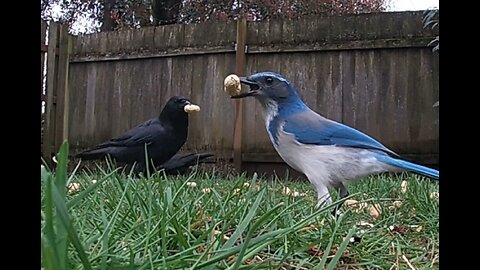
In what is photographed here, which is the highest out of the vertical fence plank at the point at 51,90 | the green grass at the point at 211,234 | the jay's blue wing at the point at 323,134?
the vertical fence plank at the point at 51,90

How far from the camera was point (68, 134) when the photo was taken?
5551mm

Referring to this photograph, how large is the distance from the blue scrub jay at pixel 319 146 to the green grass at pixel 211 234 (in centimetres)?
23

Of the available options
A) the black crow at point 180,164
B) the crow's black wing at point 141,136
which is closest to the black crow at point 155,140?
the crow's black wing at point 141,136

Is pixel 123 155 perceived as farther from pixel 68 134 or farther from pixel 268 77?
pixel 68 134

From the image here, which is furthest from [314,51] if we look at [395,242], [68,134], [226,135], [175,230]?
[175,230]

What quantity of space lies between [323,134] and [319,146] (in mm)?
63

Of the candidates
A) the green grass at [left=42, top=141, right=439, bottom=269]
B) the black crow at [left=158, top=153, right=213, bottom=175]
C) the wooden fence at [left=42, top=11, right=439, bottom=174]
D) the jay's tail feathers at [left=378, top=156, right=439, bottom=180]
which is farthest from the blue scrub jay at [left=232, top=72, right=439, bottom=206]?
the wooden fence at [left=42, top=11, right=439, bottom=174]

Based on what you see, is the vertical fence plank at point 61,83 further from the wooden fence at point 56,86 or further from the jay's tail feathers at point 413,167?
the jay's tail feathers at point 413,167

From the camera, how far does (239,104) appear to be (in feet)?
15.9

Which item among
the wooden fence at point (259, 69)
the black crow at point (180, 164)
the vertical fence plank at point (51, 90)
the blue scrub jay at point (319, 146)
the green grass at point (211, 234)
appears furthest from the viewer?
the vertical fence plank at point (51, 90)

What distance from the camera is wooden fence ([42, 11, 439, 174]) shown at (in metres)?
4.56

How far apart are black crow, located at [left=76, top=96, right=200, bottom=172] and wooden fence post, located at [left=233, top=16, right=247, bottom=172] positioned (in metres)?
1.13

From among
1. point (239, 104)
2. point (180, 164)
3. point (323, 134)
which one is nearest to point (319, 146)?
point (323, 134)

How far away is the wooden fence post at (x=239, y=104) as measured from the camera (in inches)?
189
